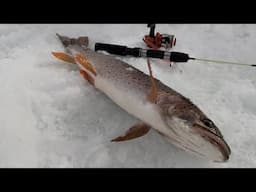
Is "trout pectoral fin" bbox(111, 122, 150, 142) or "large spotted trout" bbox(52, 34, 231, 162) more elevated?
"large spotted trout" bbox(52, 34, 231, 162)

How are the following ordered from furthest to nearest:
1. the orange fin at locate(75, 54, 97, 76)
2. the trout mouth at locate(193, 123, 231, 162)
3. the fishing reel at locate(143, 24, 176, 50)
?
the fishing reel at locate(143, 24, 176, 50)
the orange fin at locate(75, 54, 97, 76)
the trout mouth at locate(193, 123, 231, 162)

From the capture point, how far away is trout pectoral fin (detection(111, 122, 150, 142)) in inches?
95.7

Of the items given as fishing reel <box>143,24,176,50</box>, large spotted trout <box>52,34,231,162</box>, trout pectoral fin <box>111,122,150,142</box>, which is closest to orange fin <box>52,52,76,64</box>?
large spotted trout <box>52,34,231,162</box>

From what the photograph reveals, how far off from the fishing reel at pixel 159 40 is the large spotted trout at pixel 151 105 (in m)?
0.67

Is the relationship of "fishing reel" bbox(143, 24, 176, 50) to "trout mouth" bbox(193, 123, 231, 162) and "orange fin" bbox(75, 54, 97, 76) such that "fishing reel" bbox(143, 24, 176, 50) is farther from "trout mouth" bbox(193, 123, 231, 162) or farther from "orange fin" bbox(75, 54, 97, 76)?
"trout mouth" bbox(193, 123, 231, 162)

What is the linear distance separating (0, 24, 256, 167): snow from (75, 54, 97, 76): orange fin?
0.14m

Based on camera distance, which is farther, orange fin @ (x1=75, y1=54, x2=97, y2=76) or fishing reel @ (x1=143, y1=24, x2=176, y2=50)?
fishing reel @ (x1=143, y1=24, x2=176, y2=50)

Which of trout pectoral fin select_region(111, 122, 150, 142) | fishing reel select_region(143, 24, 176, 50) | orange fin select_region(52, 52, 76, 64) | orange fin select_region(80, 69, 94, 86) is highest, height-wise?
fishing reel select_region(143, 24, 176, 50)

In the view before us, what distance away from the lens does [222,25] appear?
4.05 m

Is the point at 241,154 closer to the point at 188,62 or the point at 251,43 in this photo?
the point at 188,62

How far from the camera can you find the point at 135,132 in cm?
247

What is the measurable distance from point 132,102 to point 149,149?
0.37 metres

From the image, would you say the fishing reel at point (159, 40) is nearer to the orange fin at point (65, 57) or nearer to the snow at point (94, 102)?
the snow at point (94, 102)
